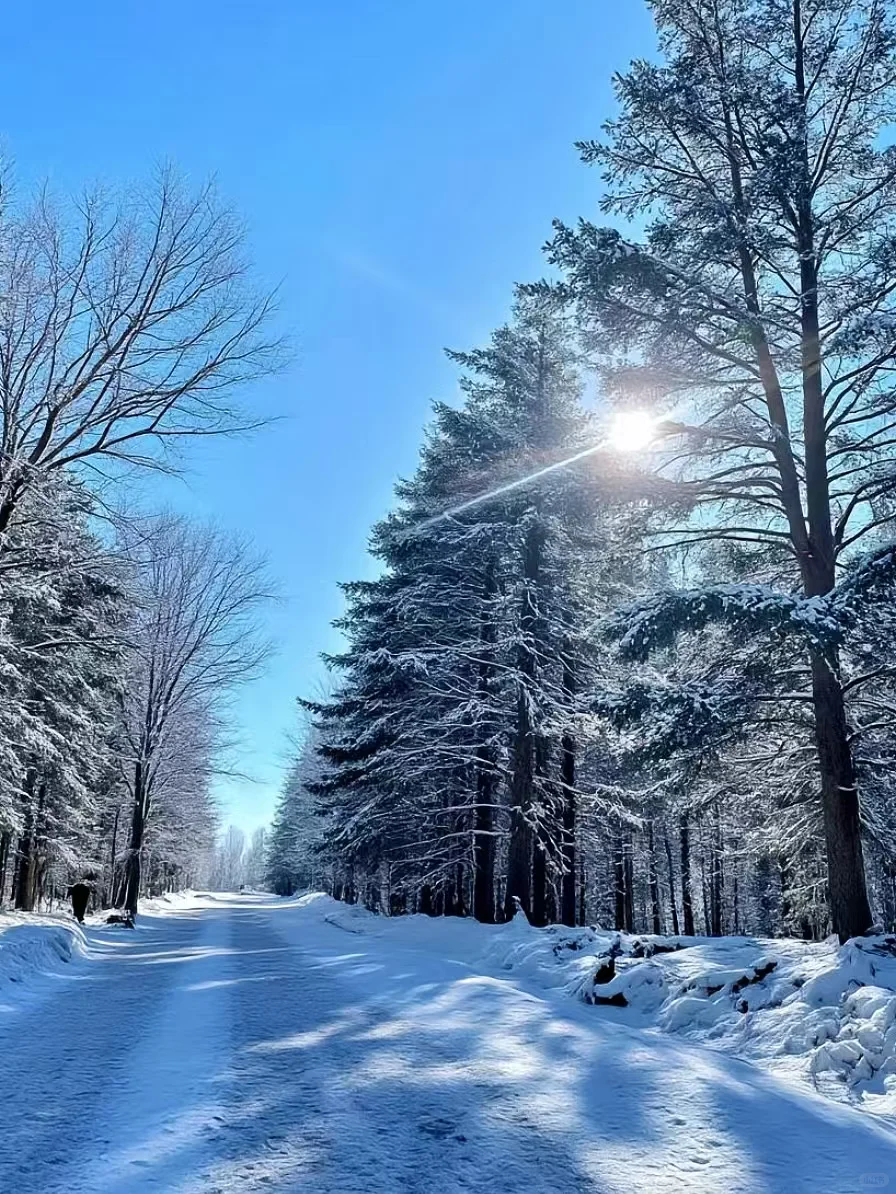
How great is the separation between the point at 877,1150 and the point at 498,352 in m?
17.9

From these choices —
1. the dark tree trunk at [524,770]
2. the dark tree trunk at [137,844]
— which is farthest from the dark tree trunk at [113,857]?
the dark tree trunk at [524,770]

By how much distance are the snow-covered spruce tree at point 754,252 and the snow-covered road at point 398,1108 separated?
590 centimetres

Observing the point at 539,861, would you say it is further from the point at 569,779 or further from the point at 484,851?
the point at 569,779

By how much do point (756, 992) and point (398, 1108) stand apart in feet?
13.7

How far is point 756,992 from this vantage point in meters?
6.35

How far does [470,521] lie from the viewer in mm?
17891

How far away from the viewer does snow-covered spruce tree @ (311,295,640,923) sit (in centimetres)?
1608

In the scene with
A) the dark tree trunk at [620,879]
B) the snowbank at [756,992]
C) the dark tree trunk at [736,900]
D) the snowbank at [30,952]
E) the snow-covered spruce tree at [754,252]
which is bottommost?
the dark tree trunk at [736,900]

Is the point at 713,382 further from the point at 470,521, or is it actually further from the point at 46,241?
the point at 46,241

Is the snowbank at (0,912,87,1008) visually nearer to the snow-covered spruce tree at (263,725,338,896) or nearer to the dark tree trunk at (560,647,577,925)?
the dark tree trunk at (560,647,577,925)

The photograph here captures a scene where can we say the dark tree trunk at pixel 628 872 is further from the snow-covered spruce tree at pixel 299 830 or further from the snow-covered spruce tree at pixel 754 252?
the snow-covered spruce tree at pixel 754 252

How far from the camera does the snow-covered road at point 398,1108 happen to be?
9.48 ft

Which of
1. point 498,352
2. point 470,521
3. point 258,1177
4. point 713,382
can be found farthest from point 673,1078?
point 498,352

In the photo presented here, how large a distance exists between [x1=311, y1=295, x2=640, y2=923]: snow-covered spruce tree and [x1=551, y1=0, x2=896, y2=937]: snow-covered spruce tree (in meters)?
4.59
